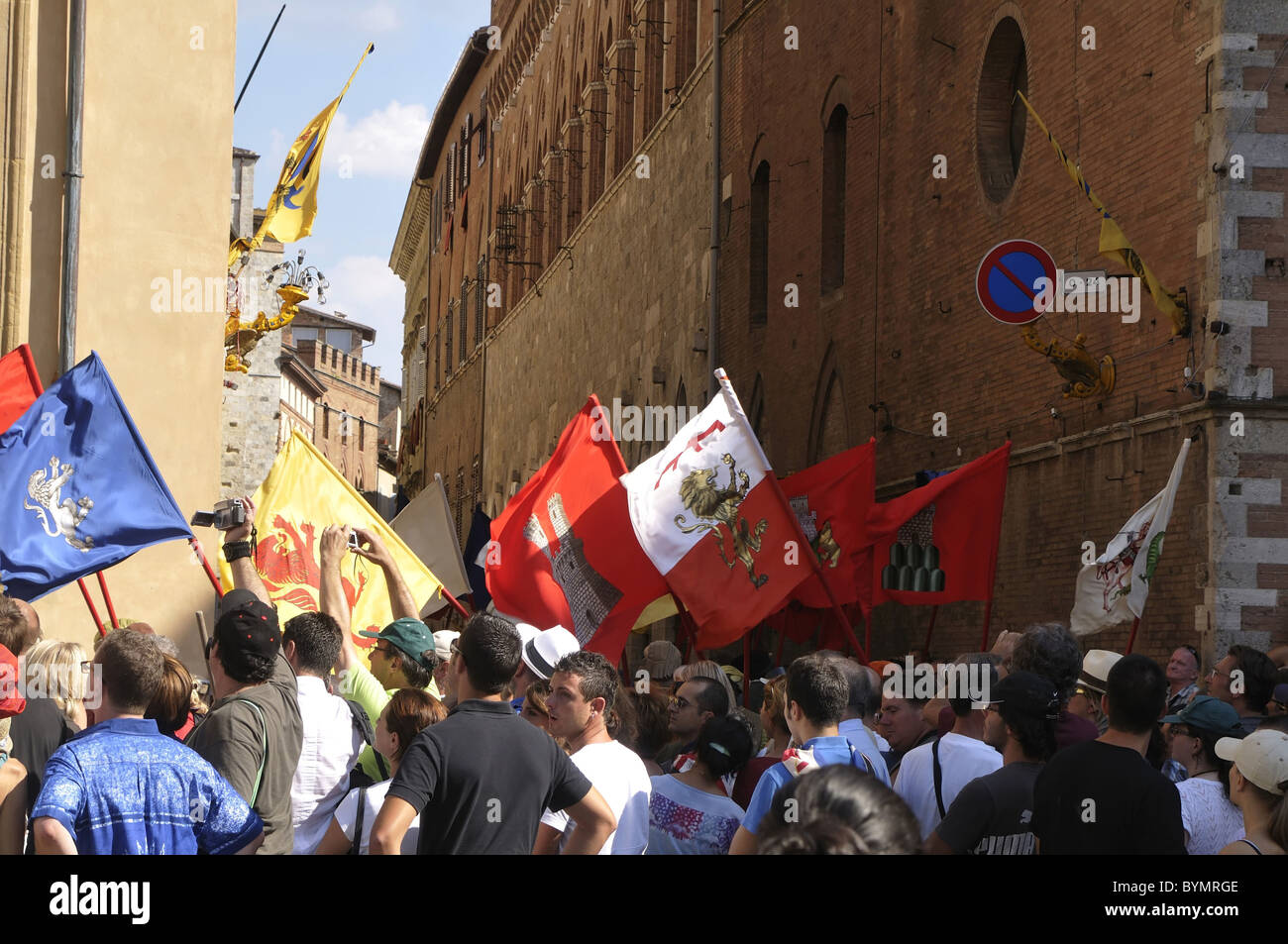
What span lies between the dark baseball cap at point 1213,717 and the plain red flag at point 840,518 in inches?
211

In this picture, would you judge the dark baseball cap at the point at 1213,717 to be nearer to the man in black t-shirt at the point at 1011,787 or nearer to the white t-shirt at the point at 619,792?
the man in black t-shirt at the point at 1011,787

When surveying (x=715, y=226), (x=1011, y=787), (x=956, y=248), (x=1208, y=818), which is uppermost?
(x=715, y=226)

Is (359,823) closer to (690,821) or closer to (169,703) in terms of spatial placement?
(169,703)

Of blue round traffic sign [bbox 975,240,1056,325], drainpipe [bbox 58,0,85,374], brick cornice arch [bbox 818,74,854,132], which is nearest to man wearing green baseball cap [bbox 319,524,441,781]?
blue round traffic sign [bbox 975,240,1056,325]

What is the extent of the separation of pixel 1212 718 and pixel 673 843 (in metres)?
2.07

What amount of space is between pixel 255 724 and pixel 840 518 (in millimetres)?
7163

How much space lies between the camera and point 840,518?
11773mm

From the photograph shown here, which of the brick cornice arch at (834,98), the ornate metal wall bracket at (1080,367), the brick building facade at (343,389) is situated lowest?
the brick building facade at (343,389)

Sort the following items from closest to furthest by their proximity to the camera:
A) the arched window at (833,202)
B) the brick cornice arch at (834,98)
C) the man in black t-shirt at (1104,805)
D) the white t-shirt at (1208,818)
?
the man in black t-shirt at (1104,805) → the white t-shirt at (1208,818) → the brick cornice arch at (834,98) → the arched window at (833,202)

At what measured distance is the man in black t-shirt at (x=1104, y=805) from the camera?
15.6ft

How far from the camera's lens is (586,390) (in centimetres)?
3278

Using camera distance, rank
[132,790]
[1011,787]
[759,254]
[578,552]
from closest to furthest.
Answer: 1. [132,790]
2. [1011,787]
3. [578,552]
4. [759,254]

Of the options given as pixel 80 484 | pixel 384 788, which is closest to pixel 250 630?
pixel 384 788

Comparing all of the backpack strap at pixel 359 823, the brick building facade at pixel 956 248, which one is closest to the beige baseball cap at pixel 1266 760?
the backpack strap at pixel 359 823
